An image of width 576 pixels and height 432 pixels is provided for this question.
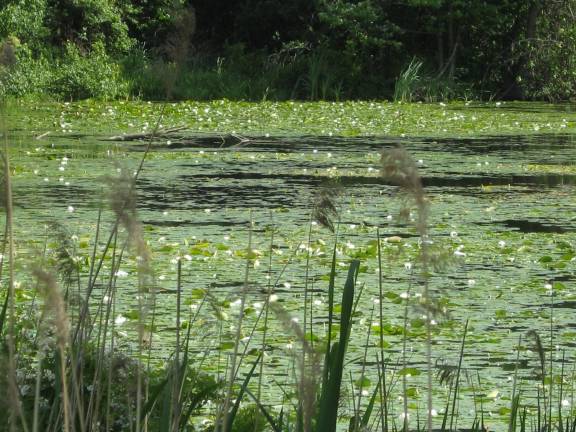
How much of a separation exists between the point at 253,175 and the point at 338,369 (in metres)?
7.85

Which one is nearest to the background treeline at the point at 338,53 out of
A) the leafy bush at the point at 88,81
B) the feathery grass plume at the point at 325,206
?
the leafy bush at the point at 88,81

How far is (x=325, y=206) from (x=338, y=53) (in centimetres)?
1969

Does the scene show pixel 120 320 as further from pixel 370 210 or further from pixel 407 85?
pixel 407 85

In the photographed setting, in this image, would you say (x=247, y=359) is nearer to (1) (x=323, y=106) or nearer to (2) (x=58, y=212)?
(2) (x=58, y=212)

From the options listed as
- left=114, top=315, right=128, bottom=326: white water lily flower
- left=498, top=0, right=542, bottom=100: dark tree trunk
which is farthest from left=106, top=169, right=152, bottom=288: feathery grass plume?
left=498, top=0, right=542, bottom=100: dark tree trunk

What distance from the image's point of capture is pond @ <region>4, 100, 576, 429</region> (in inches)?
154

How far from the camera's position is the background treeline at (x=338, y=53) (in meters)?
19.1

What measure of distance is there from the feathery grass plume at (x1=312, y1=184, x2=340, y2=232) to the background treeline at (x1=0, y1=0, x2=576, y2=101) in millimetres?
16433

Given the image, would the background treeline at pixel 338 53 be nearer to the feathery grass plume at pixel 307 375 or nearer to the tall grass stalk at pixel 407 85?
the tall grass stalk at pixel 407 85

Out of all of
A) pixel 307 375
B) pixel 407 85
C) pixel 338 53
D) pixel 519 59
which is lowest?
pixel 407 85

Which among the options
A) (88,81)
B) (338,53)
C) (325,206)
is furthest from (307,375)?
(338,53)

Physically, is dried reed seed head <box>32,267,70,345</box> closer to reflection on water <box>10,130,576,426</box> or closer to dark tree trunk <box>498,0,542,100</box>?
reflection on water <box>10,130,576,426</box>

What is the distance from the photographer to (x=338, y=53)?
2144cm

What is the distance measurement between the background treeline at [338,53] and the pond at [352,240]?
22.4ft
